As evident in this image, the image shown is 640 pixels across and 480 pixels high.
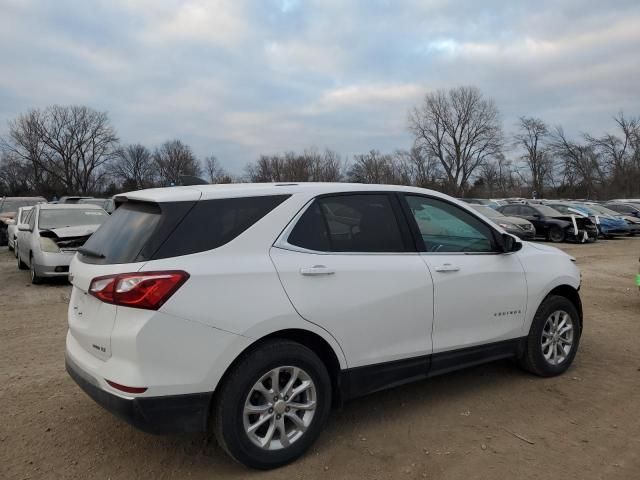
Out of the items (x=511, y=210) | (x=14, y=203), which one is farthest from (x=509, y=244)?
(x=14, y=203)

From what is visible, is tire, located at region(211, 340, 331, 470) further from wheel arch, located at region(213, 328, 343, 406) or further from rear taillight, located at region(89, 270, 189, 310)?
rear taillight, located at region(89, 270, 189, 310)

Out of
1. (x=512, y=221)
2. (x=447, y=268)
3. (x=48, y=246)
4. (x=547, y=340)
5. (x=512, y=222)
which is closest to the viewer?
(x=447, y=268)

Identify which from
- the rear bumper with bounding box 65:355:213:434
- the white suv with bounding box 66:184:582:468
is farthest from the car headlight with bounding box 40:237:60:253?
the rear bumper with bounding box 65:355:213:434

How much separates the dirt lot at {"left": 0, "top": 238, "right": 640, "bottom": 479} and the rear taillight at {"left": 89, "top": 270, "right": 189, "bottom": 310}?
114 centimetres

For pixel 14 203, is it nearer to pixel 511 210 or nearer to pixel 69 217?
pixel 69 217

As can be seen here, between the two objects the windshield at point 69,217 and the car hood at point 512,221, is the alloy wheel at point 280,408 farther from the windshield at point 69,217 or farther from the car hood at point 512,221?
the car hood at point 512,221

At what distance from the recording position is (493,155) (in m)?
79.5

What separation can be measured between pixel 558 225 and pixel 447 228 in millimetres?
18210

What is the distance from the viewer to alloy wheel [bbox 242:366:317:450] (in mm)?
3061

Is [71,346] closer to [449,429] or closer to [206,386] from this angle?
[206,386]

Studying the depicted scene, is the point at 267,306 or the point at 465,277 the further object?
the point at 465,277

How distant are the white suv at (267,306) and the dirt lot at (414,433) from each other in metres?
0.37

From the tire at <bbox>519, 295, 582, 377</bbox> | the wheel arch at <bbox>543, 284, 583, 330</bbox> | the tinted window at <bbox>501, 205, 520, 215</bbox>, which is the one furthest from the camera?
the tinted window at <bbox>501, 205, 520, 215</bbox>

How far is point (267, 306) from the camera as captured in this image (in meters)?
3.02
